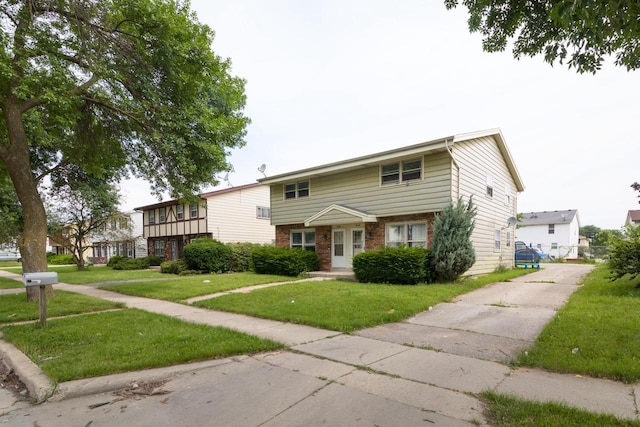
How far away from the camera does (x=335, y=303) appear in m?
8.03

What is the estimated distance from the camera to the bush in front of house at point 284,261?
49.9ft

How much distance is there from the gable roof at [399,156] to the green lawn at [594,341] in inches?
255

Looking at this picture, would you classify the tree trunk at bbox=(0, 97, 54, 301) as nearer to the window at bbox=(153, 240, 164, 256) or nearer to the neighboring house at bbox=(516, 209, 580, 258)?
the window at bbox=(153, 240, 164, 256)

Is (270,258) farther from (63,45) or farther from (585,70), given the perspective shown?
(585,70)

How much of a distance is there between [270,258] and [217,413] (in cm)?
1255

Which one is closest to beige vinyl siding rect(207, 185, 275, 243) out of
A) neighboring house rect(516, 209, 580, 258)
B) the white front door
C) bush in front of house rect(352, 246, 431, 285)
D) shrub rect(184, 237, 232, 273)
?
shrub rect(184, 237, 232, 273)

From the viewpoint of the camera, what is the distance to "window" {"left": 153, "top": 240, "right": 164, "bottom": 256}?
1172 inches

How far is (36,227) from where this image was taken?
8.75 metres

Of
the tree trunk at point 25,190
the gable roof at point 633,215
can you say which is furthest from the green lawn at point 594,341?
the gable roof at point 633,215

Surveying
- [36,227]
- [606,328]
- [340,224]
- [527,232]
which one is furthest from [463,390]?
[527,232]

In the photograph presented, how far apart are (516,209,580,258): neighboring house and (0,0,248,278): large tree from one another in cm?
4204

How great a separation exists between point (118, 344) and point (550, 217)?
172ft

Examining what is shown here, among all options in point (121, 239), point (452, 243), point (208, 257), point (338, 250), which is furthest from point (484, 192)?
point (121, 239)

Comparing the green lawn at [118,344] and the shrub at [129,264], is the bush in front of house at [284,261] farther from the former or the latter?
the shrub at [129,264]
